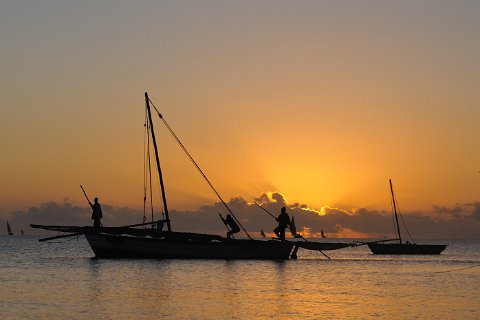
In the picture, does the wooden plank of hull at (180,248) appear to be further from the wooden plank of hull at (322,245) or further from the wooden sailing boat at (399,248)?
the wooden sailing boat at (399,248)

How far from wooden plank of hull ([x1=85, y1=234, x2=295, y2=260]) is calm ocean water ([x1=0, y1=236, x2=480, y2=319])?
1980mm

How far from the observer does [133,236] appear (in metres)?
55.5

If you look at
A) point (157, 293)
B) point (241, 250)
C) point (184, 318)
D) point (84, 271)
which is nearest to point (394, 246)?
point (241, 250)

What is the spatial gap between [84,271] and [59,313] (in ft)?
66.8

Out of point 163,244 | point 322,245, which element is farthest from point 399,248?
point 163,244

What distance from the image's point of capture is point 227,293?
34.4 metres

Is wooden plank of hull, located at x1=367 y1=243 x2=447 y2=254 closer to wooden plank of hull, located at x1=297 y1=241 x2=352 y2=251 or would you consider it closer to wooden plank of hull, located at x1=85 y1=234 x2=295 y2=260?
wooden plank of hull, located at x1=297 y1=241 x2=352 y2=251

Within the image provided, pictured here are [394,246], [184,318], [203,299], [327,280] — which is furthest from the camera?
[394,246]

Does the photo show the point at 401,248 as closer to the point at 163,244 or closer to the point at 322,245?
the point at 322,245

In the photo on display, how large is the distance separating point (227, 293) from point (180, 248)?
20.7 metres

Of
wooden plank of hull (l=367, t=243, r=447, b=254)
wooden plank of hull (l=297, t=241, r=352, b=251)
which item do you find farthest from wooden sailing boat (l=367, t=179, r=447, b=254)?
wooden plank of hull (l=297, t=241, r=352, b=251)

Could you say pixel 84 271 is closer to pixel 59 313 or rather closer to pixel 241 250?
pixel 241 250

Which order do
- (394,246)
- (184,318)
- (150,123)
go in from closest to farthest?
(184,318) → (150,123) → (394,246)

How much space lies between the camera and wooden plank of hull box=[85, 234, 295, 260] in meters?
54.2
